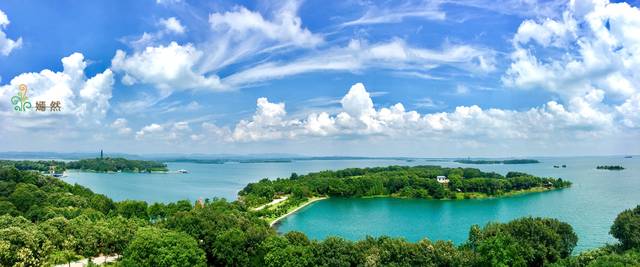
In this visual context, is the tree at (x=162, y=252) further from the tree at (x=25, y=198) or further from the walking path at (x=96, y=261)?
the tree at (x=25, y=198)

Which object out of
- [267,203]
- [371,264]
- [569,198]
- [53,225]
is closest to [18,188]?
[53,225]

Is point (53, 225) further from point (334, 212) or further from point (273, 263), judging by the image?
point (334, 212)

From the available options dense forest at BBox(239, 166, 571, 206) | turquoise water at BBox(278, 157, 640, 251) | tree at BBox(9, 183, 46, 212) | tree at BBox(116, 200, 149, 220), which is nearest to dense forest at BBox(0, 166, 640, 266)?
turquoise water at BBox(278, 157, 640, 251)

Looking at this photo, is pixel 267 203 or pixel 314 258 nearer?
pixel 314 258

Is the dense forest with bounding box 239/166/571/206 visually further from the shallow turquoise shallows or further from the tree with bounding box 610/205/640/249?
the tree with bounding box 610/205/640/249

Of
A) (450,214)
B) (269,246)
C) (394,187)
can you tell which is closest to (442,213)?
(450,214)

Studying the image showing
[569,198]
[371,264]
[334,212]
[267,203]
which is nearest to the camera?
[371,264]

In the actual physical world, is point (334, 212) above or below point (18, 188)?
below
